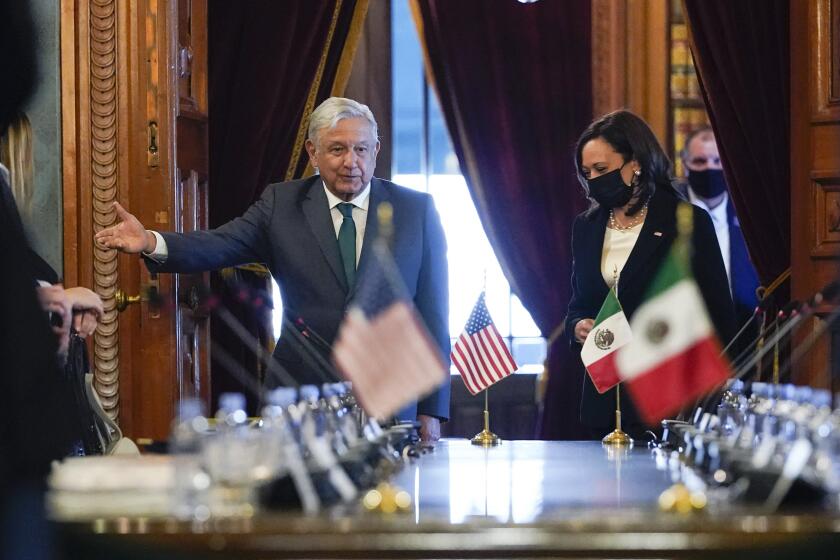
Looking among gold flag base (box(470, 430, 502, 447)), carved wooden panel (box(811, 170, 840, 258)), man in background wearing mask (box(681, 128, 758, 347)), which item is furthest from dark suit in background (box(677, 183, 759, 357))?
gold flag base (box(470, 430, 502, 447))

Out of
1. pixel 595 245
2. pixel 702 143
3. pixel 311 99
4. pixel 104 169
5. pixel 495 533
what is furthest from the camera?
pixel 702 143

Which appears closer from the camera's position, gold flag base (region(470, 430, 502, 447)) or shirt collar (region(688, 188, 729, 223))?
gold flag base (region(470, 430, 502, 447))

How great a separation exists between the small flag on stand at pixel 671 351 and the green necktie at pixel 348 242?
1.19 metres

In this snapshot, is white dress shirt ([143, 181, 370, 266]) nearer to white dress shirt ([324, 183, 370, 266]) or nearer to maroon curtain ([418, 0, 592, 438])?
white dress shirt ([324, 183, 370, 266])

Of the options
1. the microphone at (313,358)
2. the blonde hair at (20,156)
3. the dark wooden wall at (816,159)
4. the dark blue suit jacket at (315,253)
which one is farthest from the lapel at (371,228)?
the dark wooden wall at (816,159)

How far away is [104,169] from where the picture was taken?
5805 mm

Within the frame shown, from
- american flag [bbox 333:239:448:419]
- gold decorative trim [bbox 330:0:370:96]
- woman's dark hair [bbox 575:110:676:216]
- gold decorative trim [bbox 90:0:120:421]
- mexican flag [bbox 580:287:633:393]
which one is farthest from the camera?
gold decorative trim [bbox 330:0:370:96]

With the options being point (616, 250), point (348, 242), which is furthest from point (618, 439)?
point (348, 242)

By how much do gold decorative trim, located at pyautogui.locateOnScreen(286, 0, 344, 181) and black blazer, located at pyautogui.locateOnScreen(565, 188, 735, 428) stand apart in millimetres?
2186

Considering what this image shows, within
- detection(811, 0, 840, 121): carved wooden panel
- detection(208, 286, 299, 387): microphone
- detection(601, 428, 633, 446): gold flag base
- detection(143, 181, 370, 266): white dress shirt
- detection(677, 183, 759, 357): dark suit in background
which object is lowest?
detection(601, 428, 633, 446): gold flag base

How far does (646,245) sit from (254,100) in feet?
8.51

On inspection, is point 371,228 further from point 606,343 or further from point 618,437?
point 618,437

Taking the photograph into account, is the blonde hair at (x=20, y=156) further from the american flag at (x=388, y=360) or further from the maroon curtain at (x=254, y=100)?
the american flag at (x=388, y=360)

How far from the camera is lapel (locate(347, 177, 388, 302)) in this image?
16.1ft
